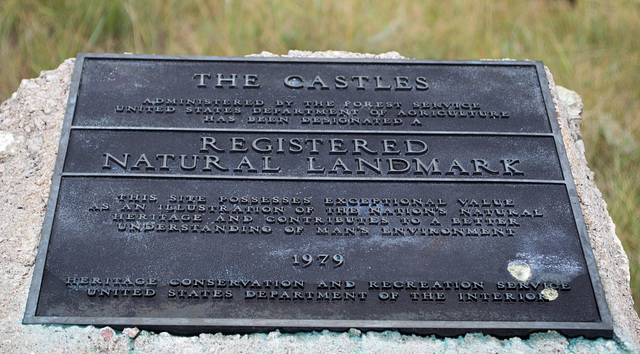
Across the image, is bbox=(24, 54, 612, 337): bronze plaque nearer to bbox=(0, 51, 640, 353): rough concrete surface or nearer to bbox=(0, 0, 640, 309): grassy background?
bbox=(0, 51, 640, 353): rough concrete surface

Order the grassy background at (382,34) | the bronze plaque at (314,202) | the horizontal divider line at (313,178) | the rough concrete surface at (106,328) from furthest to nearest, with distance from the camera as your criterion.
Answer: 1. the grassy background at (382,34)
2. the horizontal divider line at (313,178)
3. the bronze plaque at (314,202)
4. the rough concrete surface at (106,328)

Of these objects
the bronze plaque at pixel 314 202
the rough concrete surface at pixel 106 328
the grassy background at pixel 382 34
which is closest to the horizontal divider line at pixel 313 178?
the bronze plaque at pixel 314 202

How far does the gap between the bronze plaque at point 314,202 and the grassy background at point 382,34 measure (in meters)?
1.66

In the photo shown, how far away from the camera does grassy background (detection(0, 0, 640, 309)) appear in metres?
5.46

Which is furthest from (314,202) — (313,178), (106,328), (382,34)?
(382,34)

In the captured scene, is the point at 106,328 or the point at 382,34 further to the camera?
the point at 382,34

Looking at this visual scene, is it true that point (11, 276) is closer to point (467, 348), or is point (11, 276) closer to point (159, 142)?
point (159, 142)

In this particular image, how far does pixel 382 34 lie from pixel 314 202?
9.44 feet

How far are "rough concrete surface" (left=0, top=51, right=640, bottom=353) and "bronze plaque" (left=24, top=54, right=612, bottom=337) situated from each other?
0.07 m

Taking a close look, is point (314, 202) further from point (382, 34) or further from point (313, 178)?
point (382, 34)

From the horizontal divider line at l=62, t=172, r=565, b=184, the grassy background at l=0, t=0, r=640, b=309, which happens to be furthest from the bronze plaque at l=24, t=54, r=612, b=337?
the grassy background at l=0, t=0, r=640, b=309

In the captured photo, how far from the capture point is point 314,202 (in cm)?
352

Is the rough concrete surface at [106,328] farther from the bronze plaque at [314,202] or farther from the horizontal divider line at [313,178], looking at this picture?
the horizontal divider line at [313,178]

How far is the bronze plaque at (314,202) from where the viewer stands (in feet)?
10.2
